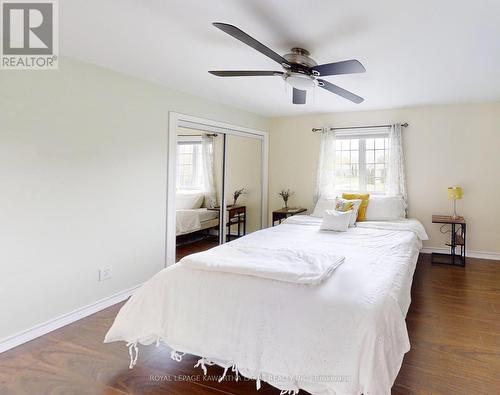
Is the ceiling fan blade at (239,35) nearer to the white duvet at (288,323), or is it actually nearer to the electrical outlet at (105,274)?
the white duvet at (288,323)

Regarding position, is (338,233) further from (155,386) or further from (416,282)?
(155,386)

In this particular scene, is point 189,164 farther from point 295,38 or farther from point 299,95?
point 295,38

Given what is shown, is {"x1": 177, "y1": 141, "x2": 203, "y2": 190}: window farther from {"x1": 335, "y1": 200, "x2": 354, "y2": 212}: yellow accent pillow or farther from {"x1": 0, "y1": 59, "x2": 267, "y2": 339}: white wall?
{"x1": 335, "y1": 200, "x2": 354, "y2": 212}: yellow accent pillow

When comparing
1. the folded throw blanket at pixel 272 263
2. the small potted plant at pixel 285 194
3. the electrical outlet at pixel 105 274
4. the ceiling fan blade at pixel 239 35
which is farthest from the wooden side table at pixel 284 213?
the ceiling fan blade at pixel 239 35

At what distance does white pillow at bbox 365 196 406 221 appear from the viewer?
14.7 feet

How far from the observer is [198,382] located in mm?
1948

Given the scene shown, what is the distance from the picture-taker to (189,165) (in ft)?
13.2

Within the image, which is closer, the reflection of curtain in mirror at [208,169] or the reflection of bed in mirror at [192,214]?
the reflection of bed in mirror at [192,214]

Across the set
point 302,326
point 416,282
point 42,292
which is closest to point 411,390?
point 302,326

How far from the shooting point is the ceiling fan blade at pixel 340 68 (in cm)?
226

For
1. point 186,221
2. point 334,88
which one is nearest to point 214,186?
point 186,221

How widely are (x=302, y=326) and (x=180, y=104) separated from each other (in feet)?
9.87

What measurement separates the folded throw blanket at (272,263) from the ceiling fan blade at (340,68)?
4.47ft

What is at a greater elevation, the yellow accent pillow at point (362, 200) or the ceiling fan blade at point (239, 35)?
the ceiling fan blade at point (239, 35)
